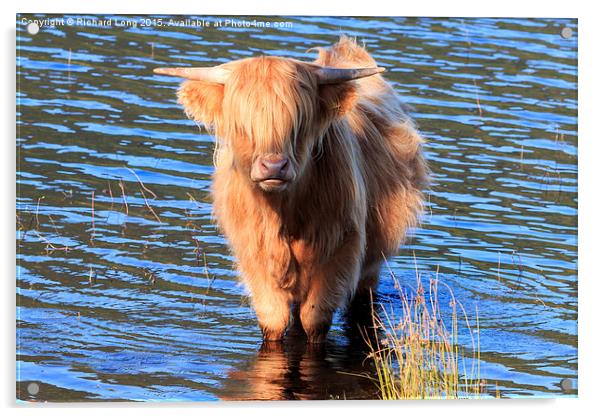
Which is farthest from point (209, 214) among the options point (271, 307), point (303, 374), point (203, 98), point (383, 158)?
point (203, 98)

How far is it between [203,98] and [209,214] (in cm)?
195

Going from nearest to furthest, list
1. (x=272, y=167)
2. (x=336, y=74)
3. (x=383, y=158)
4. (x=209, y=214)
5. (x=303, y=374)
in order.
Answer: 1. (x=272, y=167)
2. (x=336, y=74)
3. (x=303, y=374)
4. (x=383, y=158)
5. (x=209, y=214)

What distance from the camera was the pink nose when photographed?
6656 millimetres

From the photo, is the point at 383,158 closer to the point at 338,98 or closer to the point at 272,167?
the point at 338,98

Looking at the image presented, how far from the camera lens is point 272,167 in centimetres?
666

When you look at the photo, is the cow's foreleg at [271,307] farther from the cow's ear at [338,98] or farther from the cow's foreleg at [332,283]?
the cow's ear at [338,98]

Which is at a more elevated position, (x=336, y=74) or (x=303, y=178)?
(x=336, y=74)

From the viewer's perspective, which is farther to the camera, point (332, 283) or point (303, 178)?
point (332, 283)

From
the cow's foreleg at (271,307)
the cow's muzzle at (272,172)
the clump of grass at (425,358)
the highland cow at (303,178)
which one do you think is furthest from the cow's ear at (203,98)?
the clump of grass at (425,358)

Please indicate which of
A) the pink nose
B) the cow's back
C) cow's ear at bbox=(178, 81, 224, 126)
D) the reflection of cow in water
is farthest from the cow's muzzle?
the cow's back

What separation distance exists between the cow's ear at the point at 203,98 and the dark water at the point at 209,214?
44 cm

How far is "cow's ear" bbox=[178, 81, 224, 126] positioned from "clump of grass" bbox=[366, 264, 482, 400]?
1071 mm

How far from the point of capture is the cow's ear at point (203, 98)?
22.8 ft

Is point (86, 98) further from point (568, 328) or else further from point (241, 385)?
point (568, 328)
